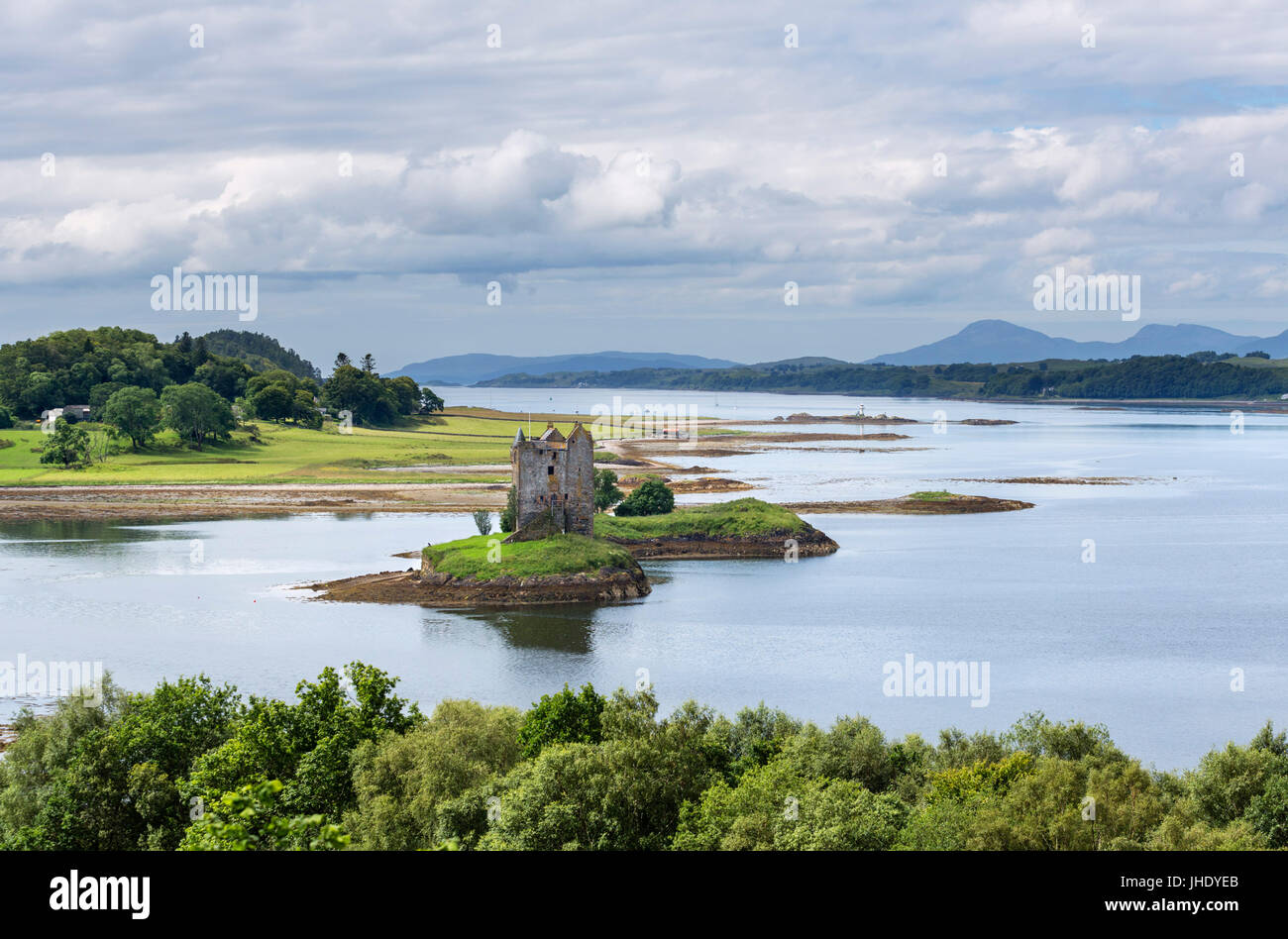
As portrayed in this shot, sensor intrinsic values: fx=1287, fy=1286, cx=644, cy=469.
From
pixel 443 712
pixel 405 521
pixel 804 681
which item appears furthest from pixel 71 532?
pixel 443 712

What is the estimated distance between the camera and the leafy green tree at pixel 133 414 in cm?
15062

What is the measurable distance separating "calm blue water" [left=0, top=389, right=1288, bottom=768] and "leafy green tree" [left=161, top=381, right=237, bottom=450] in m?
48.9

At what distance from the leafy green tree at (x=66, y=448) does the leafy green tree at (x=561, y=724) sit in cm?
12048

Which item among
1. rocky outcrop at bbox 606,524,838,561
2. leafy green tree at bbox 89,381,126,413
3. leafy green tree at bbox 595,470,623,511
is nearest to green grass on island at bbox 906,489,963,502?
rocky outcrop at bbox 606,524,838,561

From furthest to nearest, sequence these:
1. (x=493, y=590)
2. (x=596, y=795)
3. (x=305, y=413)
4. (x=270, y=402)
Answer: (x=305, y=413) → (x=270, y=402) → (x=493, y=590) → (x=596, y=795)

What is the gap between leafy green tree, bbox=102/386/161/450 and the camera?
15062 cm

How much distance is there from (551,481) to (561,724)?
44.8m

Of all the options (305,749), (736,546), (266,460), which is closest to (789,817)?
(305,749)

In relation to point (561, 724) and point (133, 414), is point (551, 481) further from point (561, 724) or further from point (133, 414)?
point (133, 414)

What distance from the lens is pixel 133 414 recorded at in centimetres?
15138

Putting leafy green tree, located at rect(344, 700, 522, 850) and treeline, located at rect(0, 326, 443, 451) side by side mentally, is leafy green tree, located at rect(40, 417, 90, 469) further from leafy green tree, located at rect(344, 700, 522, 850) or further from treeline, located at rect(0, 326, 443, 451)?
leafy green tree, located at rect(344, 700, 522, 850)

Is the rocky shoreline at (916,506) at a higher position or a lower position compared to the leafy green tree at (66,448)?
lower

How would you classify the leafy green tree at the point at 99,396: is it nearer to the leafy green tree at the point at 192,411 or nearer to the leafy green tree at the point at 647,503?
the leafy green tree at the point at 192,411
